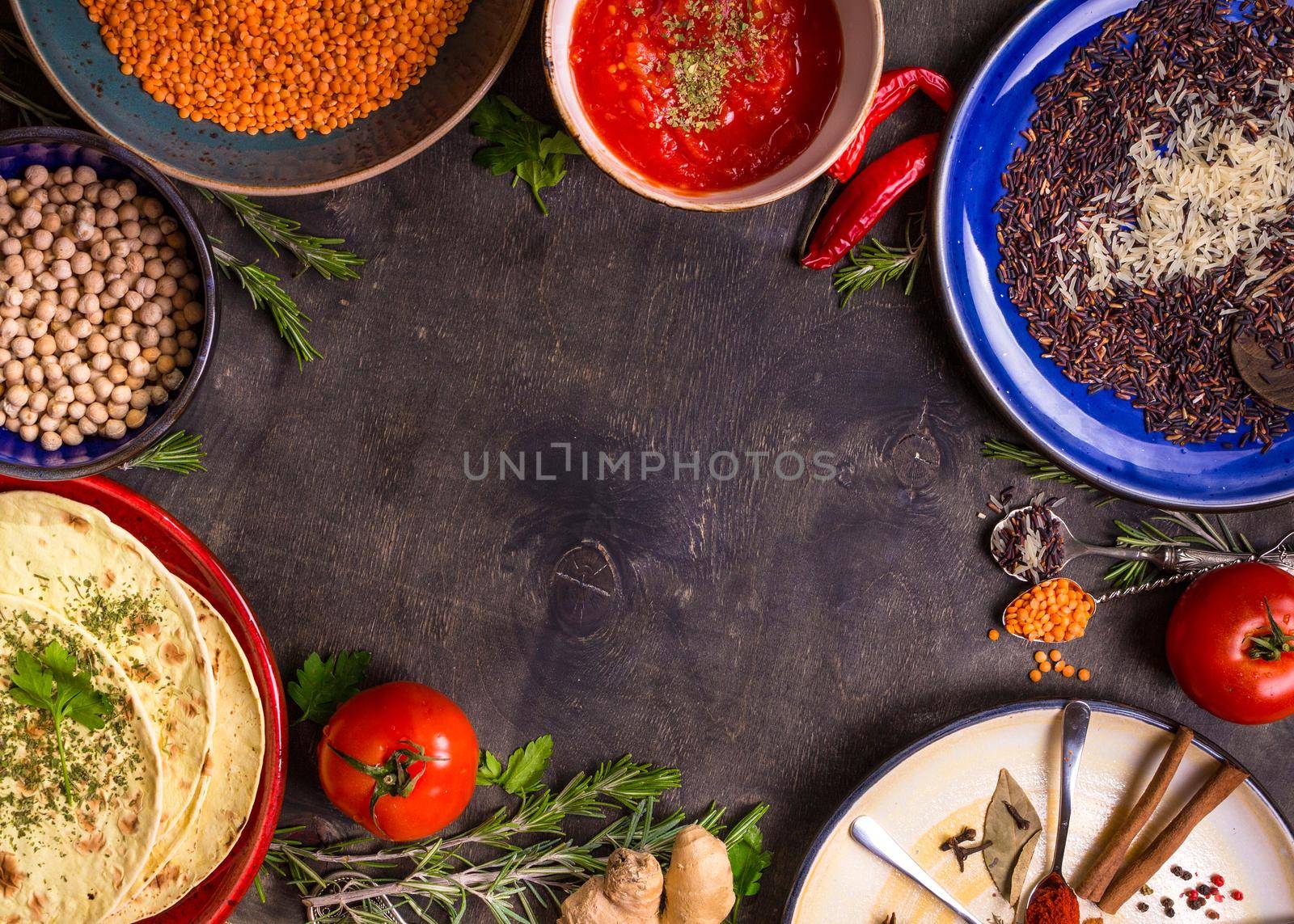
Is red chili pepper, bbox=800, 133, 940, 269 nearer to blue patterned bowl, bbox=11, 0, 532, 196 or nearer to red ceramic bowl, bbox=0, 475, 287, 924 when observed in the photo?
blue patterned bowl, bbox=11, 0, 532, 196

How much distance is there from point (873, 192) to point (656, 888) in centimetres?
143

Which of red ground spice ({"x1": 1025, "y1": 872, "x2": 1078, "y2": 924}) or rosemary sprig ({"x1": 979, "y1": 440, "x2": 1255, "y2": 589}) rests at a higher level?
rosemary sprig ({"x1": 979, "y1": 440, "x2": 1255, "y2": 589})

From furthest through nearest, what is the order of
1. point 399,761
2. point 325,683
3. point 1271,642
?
point 325,683 → point 1271,642 → point 399,761

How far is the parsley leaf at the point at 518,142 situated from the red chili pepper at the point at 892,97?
530 millimetres

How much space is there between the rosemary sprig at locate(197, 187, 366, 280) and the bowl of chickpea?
12 cm

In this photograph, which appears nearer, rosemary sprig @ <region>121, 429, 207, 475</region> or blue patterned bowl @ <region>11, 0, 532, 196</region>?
blue patterned bowl @ <region>11, 0, 532, 196</region>

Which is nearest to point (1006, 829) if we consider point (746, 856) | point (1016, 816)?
point (1016, 816)

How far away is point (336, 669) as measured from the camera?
5.75 ft

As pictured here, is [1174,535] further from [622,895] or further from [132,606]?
[132,606]

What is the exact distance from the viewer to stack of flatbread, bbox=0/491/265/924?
1599mm

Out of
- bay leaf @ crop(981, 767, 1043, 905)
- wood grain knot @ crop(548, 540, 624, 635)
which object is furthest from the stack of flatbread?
bay leaf @ crop(981, 767, 1043, 905)

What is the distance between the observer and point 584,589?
1793mm

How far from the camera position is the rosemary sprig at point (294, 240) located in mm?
1678

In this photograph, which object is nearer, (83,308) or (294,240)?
(83,308)
